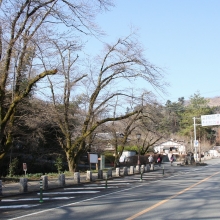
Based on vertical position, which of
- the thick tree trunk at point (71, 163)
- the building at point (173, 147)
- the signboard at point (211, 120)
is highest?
the signboard at point (211, 120)

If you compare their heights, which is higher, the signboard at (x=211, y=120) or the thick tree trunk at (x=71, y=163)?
the signboard at (x=211, y=120)

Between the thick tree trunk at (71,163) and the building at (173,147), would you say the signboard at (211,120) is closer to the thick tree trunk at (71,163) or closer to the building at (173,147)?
the thick tree trunk at (71,163)

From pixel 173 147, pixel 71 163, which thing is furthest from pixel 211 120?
pixel 173 147

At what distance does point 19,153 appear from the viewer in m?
34.6

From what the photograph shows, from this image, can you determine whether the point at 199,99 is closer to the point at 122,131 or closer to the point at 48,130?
the point at 122,131

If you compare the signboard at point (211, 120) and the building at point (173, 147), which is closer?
the signboard at point (211, 120)

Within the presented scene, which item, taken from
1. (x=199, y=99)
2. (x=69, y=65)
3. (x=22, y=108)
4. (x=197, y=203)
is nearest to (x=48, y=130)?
(x=22, y=108)

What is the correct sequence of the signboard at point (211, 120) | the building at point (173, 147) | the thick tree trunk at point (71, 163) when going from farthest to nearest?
the building at point (173, 147)
the signboard at point (211, 120)
the thick tree trunk at point (71, 163)

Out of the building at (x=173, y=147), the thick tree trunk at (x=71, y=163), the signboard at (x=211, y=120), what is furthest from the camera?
the building at (x=173, y=147)

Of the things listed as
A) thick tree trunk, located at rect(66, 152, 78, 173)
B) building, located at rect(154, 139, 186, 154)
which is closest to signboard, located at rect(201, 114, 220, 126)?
thick tree trunk, located at rect(66, 152, 78, 173)

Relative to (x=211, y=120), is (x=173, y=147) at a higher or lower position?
lower

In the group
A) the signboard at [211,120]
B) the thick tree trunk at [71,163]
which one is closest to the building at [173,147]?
the signboard at [211,120]

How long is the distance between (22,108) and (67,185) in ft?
35.0

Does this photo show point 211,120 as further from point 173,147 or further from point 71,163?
point 173,147
